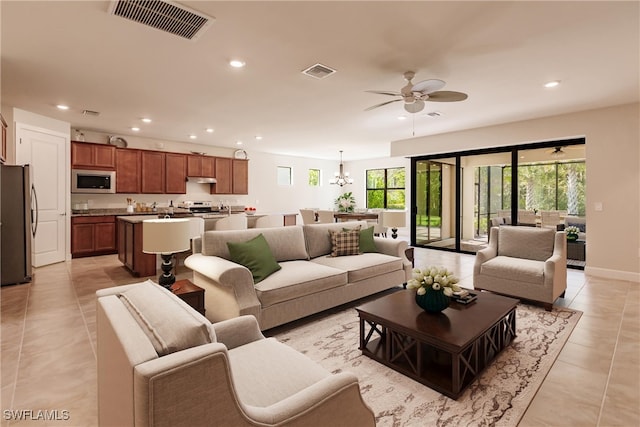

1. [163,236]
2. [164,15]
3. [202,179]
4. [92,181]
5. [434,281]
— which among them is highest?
[164,15]

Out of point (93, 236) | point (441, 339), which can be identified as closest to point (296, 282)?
point (441, 339)

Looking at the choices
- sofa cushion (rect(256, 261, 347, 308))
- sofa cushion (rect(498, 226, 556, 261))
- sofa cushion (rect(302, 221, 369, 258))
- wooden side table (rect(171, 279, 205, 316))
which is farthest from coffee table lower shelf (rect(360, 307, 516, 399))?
sofa cushion (rect(498, 226, 556, 261))

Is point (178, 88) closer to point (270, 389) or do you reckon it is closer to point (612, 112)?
point (270, 389)

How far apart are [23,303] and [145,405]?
4.09 meters

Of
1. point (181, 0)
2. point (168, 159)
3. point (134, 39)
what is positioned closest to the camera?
point (181, 0)

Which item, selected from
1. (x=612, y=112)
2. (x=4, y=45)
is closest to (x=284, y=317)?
(x=4, y=45)

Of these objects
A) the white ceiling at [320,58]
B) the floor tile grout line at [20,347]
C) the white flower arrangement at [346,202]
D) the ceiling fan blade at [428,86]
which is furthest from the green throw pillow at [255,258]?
the white flower arrangement at [346,202]

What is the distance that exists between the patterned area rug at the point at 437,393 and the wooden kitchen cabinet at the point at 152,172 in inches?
225

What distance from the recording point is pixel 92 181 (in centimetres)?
634

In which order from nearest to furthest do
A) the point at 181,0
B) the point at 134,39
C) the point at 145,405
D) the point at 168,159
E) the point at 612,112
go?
the point at 145,405 → the point at 181,0 → the point at 134,39 → the point at 612,112 → the point at 168,159

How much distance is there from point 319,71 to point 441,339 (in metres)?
2.90

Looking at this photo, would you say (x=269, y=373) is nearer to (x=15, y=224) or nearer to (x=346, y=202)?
(x=15, y=224)

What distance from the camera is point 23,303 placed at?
3572 millimetres

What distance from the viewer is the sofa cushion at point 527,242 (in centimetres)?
387
